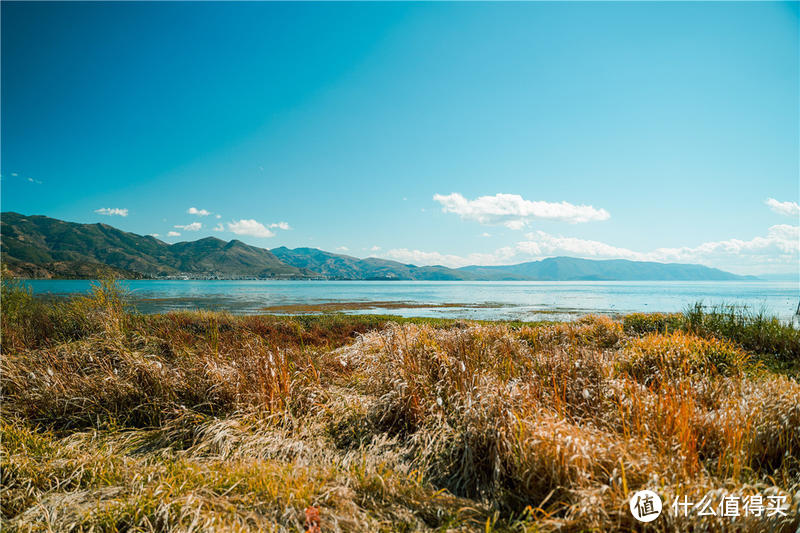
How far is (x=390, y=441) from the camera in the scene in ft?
13.6

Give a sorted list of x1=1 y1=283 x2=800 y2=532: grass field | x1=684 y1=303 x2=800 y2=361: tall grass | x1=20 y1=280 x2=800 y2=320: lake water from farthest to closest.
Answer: x1=20 y1=280 x2=800 y2=320: lake water < x1=684 y1=303 x2=800 y2=361: tall grass < x1=1 y1=283 x2=800 y2=532: grass field

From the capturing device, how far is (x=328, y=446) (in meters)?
4.26

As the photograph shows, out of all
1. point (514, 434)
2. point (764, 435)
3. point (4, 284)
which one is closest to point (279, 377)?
point (514, 434)

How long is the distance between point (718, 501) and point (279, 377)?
199 inches

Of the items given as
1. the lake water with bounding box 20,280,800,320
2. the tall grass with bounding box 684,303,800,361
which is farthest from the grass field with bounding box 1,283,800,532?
the lake water with bounding box 20,280,800,320

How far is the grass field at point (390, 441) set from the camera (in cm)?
278

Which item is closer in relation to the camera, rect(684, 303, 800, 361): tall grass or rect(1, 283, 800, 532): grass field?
rect(1, 283, 800, 532): grass field

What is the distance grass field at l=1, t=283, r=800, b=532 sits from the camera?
278 centimetres

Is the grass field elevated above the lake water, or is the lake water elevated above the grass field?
the grass field

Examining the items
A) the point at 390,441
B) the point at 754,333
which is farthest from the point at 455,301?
the point at 390,441

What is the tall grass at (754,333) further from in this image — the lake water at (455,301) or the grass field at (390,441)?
the lake water at (455,301)

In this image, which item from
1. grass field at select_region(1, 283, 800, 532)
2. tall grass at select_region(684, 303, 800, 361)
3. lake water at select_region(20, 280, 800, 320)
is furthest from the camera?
lake water at select_region(20, 280, 800, 320)

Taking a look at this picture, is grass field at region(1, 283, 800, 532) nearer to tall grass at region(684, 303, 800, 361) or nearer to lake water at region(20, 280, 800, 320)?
tall grass at region(684, 303, 800, 361)

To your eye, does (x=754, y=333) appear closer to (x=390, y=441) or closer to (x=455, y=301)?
(x=390, y=441)
